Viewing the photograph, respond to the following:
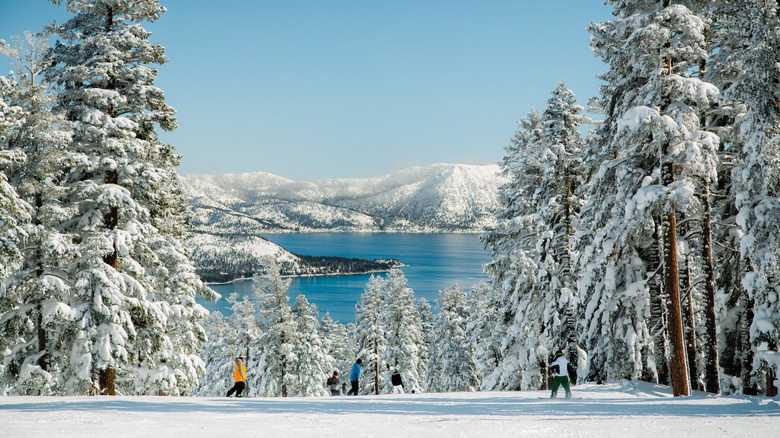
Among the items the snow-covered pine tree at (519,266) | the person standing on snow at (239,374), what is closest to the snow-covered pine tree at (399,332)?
the snow-covered pine tree at (519,266)

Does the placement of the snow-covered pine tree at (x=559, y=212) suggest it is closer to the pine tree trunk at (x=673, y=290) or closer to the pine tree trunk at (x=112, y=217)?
the pine tree trunk at (x=673, y=290)

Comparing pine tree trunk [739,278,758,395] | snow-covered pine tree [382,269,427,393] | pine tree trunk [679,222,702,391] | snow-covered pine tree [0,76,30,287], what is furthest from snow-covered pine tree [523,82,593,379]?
snow-covered pine tree [382,269,427,393]

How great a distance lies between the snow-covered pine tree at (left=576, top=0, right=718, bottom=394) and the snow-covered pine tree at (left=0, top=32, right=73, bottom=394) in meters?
15.3

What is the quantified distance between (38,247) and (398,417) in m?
12.0

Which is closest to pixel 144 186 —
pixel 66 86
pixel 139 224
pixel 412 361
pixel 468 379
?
pixel 139 224

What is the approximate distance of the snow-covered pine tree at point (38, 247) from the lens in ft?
47.0

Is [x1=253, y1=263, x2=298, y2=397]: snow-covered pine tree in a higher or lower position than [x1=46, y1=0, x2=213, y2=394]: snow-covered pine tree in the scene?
lower

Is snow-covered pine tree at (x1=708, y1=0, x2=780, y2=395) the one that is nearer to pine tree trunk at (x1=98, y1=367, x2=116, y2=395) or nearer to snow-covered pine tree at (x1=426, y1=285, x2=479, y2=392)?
pine tree trunk at (x1=98, y1=367, x2=116, y2=395)

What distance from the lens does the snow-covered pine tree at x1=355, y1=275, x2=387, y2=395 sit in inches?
1547

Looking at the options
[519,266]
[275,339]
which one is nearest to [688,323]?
[519,266]

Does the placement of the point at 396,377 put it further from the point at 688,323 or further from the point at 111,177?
the point at 111,177

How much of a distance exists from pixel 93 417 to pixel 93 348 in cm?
535

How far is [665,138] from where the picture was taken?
12.2 meters

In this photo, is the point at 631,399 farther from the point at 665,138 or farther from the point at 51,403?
the point at 51,403
